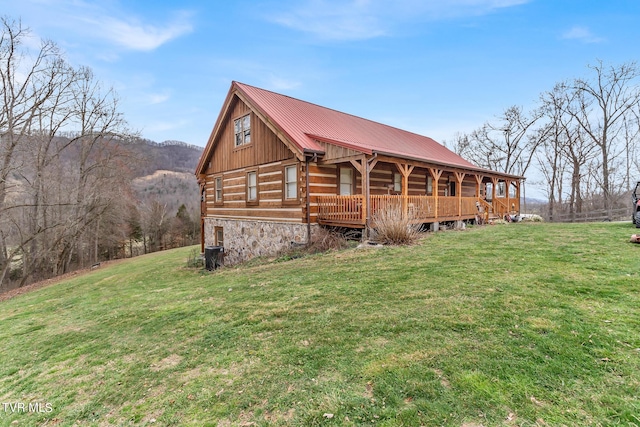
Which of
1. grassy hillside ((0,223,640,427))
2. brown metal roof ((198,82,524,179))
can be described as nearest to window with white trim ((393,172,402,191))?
brown metal roof ((198,82,524,179))

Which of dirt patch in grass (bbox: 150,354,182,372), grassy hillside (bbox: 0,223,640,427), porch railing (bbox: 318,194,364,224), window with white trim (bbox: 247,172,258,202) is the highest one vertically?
window with white trim (bbox: 247,172,258,202)

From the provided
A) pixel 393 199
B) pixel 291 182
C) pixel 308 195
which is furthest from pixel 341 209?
pixel 291 182

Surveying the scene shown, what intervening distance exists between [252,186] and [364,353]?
11.9 metres

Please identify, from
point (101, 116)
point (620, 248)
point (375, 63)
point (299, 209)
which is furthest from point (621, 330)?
point (101, 116)

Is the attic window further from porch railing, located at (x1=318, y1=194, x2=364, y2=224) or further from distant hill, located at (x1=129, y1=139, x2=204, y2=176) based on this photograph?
distant hill, located at (x1=129, y1=139, x2=204, y2=176)

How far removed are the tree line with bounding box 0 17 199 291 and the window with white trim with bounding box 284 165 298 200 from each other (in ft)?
40.3

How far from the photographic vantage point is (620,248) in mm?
7184

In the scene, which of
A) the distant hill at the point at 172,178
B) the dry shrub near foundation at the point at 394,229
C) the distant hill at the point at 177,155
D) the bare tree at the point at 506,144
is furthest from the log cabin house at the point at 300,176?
the distant hill at the point at 177,155

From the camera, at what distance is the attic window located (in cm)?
1427

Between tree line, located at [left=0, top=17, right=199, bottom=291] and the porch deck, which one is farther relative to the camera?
tree line, located at [left=0, top=17, right=199, bottom=291]

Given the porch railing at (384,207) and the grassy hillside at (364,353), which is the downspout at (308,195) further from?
the grassy hillside at (364,353)

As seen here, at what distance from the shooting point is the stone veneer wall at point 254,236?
12211 millimetres

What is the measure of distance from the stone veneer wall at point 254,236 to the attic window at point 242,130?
3.92 meters

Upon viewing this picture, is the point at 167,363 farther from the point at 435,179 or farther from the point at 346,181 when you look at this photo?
the point at 435,179
